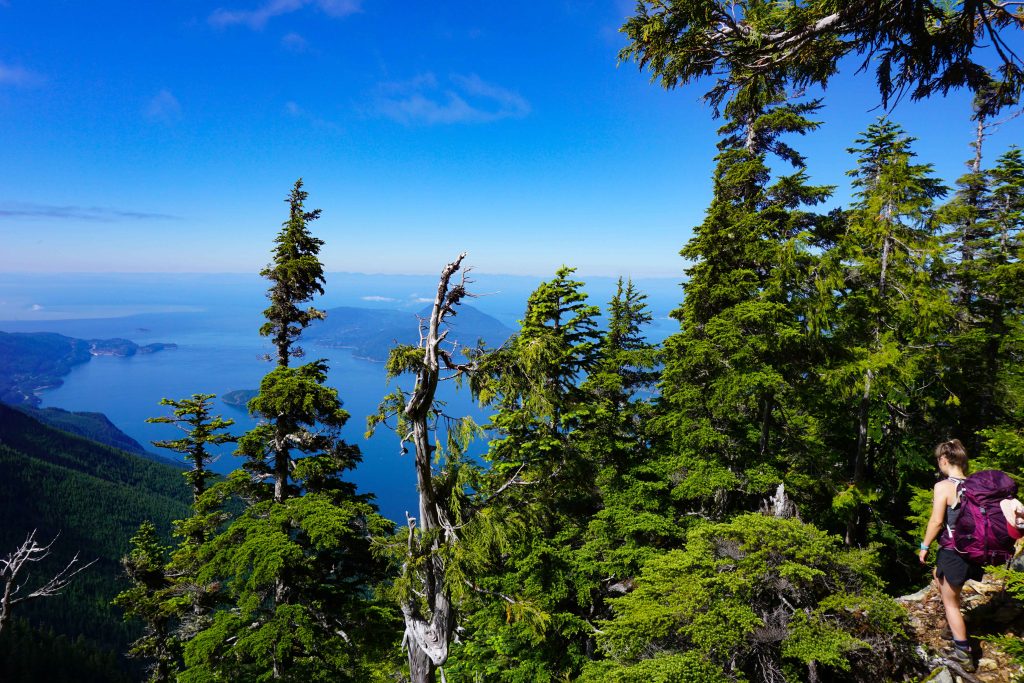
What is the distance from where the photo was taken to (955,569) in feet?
16.4

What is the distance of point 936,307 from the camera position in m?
9.80

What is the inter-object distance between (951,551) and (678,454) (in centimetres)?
898

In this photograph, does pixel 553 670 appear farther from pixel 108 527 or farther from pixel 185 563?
pixel 108 527

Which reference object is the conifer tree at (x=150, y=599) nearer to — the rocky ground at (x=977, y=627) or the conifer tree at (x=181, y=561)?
the conifer tree at (x=181, y=561)

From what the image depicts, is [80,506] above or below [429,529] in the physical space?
below

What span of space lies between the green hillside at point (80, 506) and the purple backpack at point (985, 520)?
358ft

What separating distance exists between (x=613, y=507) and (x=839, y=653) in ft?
22.2

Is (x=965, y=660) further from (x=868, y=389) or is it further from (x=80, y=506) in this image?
(x=80, y=506)

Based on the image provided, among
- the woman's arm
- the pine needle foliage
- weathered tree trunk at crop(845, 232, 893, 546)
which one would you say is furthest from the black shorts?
weathered tree trunk at crop(845, 232, 893, 546)

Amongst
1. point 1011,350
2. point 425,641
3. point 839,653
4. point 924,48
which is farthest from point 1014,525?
point 1011,350

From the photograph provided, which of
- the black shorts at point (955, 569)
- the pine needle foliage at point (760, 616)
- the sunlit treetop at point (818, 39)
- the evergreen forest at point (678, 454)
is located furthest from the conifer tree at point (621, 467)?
the sunlit treetop at point (818, 39)

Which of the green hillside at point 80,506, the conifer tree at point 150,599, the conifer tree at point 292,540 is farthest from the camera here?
the green hillside at point 80,506

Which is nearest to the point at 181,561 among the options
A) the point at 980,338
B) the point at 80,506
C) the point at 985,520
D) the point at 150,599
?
the point at 150,599

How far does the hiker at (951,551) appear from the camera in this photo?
4988 millimetres
